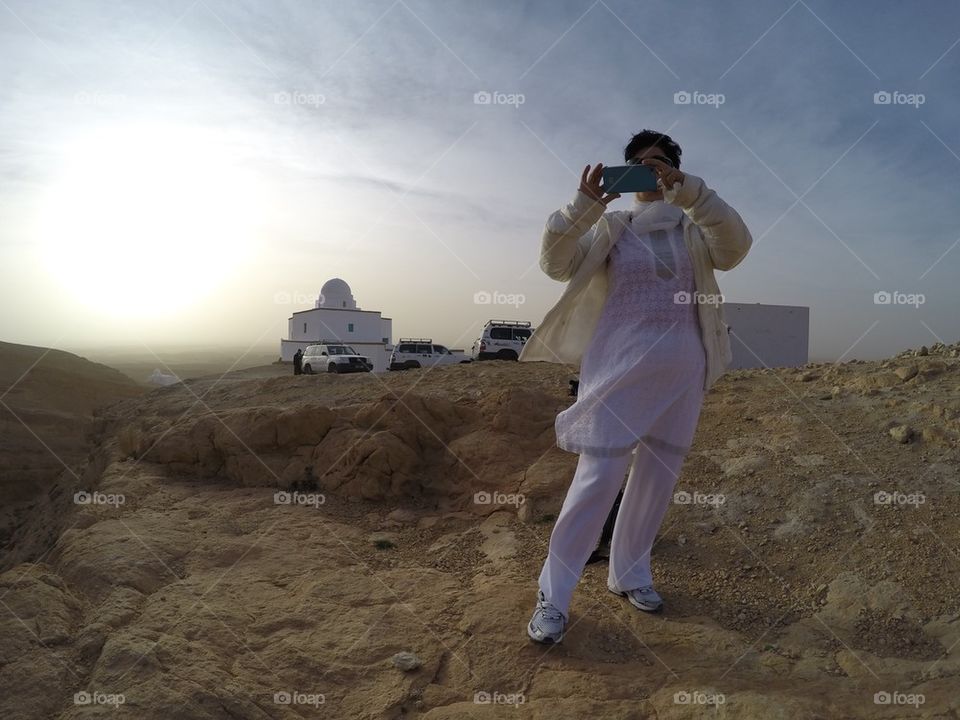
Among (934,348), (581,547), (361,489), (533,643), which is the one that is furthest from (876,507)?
(934,348)

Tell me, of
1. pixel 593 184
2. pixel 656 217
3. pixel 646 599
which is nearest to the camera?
pixel 593 184

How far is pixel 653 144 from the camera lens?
9.50 feet

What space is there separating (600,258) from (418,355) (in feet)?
60.3

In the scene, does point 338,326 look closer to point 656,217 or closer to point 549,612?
point 656,217

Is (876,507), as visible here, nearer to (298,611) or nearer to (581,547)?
Answer: (581,547)

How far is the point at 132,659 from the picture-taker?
2445 millimetres

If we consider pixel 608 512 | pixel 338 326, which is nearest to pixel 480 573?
pixel 608 512

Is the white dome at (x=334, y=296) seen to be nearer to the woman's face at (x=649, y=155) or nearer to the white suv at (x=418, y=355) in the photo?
the white suv at (x=418, y=355)

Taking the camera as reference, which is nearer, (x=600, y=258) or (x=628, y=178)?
(x=628, y=178)

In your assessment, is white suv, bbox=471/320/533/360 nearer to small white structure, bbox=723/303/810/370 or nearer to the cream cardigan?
small white structure, bbox=723/303/810/370

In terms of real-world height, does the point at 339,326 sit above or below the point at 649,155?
above

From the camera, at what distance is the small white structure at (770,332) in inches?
682

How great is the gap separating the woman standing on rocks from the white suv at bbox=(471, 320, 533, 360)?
1657 cm

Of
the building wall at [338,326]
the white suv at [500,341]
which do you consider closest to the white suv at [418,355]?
the white suv at [500,341]
